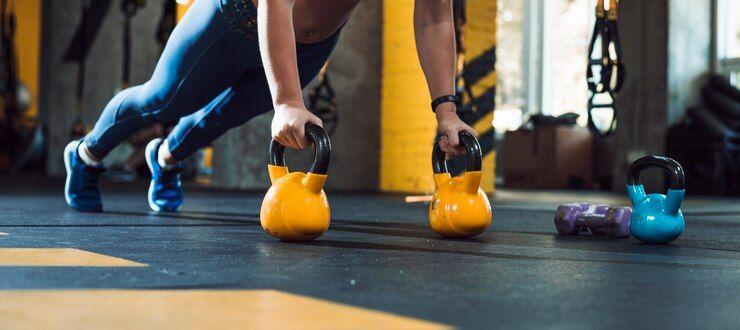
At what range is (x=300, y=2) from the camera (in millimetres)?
2029

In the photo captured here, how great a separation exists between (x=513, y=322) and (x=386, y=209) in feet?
8.71

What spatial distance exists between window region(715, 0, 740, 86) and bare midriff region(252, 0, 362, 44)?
633cm

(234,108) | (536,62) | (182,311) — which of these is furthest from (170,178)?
(536,62)

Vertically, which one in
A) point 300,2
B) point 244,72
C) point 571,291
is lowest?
point 571,291

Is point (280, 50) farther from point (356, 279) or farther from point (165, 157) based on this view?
point (165, 157)

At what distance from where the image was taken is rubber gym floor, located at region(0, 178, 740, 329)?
1.00 m

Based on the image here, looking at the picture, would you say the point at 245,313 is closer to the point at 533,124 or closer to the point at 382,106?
the point at 382,106

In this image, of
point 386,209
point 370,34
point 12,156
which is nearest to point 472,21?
point 370,34

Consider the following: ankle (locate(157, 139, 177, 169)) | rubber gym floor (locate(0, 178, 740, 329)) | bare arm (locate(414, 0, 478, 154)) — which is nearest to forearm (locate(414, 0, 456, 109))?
bare arm (locate(414, 0, 478, 154))

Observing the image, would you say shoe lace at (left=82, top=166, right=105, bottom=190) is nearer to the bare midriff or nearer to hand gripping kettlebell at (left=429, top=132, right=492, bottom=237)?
the bare midriff

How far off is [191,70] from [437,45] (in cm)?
66

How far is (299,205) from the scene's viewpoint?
185 cm

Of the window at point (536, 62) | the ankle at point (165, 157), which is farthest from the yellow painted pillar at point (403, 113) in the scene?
the window at point (536, 62)

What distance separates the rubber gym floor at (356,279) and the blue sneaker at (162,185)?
64cm
